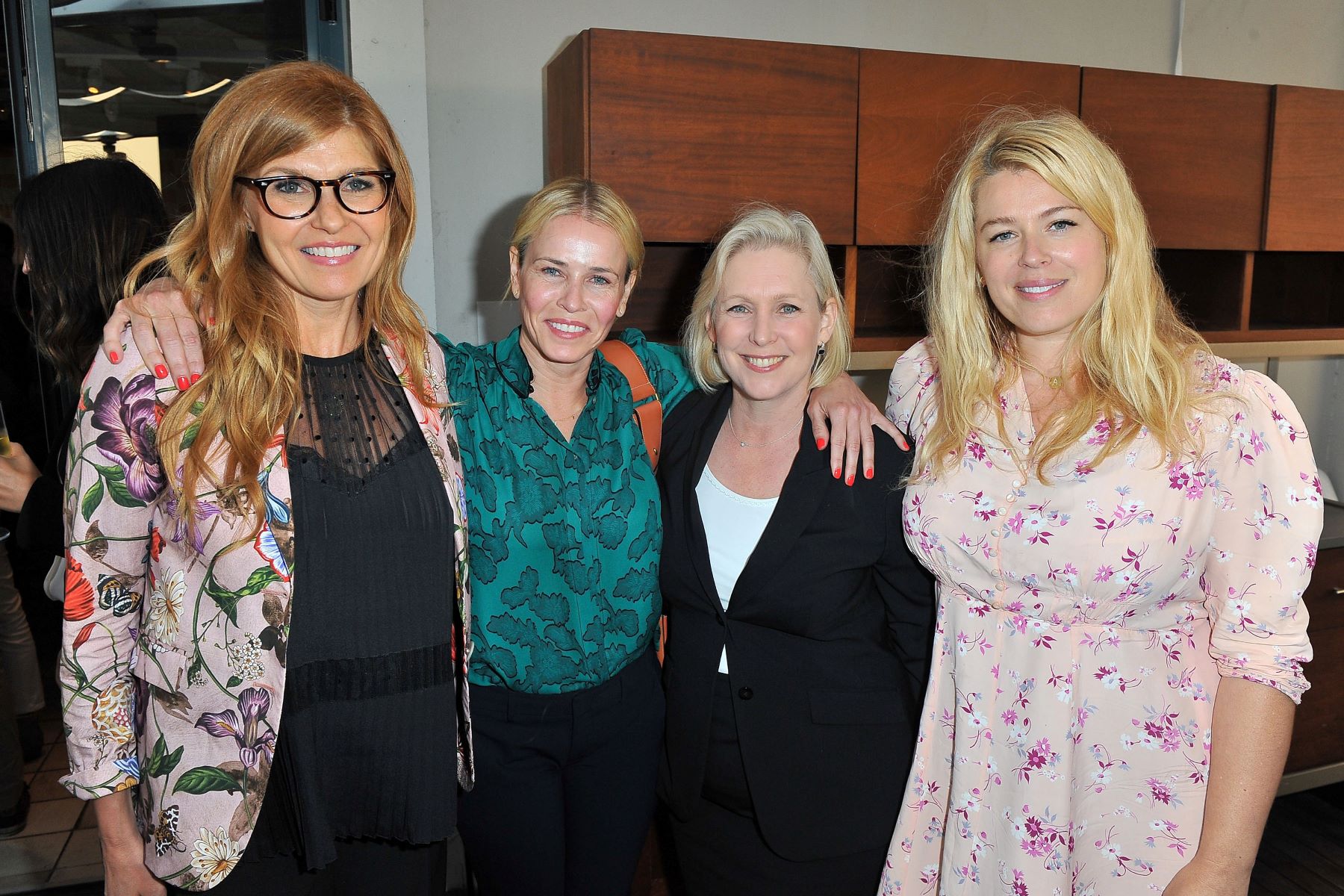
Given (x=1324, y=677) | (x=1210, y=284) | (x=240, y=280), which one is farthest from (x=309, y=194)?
(x=1324, y=677)

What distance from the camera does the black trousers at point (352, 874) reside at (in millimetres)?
1260

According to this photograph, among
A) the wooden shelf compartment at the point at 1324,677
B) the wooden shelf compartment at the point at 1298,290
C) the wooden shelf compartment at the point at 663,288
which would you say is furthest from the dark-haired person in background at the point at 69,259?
the wooden shelf compartment at the point at 1298,290

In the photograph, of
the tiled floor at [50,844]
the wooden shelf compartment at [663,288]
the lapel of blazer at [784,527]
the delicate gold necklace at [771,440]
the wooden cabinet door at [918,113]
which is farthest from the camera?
the wooden shelf compartment at [663,288]

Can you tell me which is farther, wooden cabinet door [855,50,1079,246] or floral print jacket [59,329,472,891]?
wooden cabinet door [855,50,1079,246]

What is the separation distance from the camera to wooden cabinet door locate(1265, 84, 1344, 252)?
112 inches

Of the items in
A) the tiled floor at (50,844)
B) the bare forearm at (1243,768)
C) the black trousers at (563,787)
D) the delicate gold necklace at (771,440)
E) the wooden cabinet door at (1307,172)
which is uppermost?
the wooden cabinet door at (1307,172)

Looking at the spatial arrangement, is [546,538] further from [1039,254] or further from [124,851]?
[1039,254]

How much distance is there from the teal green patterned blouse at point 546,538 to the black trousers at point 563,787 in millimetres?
43

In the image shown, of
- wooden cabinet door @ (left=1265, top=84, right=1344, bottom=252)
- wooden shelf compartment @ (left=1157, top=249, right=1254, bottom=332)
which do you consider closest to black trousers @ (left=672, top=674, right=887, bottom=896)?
wooden shelf compartment @ (left=1157, top=249, right=1254, bottom=332)

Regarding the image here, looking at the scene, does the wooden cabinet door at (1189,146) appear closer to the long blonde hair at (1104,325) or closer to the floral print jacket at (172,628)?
the long blonde hair at (1104,325)

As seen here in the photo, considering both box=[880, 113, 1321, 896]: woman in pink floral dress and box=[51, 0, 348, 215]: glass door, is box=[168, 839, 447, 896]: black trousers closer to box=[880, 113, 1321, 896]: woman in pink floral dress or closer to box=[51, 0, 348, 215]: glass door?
box=[880, 113, 1321, 896]: woman in pink floral dress

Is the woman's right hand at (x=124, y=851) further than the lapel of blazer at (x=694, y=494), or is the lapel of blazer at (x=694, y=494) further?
the lapel of blazer at (x=694, y=494)

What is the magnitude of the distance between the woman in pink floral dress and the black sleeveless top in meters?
0.80

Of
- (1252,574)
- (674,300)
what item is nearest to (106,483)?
(1252,574)
